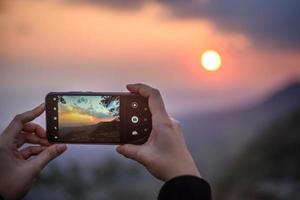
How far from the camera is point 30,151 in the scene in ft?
3.06

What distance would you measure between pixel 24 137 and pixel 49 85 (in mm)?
272

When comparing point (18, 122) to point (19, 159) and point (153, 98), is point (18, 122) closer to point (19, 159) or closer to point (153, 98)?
point (19, 159)

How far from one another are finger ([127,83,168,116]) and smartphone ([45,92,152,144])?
36mm

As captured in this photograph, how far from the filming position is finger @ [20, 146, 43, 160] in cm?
93

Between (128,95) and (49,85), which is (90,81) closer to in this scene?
(49,85)

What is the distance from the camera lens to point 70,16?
1.21 metres

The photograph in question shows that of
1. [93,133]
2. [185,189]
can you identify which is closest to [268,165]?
[93,133]

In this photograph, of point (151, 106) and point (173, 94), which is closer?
point (151, 106)

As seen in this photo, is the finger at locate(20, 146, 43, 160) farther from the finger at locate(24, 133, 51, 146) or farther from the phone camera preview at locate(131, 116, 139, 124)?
the phone camera preview at locate(131, 116, 139, 124)

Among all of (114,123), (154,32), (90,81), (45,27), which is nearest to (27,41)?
(45,27)

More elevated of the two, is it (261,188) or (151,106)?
(151,106)

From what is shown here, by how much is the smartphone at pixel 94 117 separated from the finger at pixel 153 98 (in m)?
0.04

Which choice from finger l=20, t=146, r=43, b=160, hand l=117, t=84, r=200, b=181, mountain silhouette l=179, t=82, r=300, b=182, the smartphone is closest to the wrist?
hand l=117, t=84, r=200, b=181

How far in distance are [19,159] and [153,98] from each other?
24 centimetres
